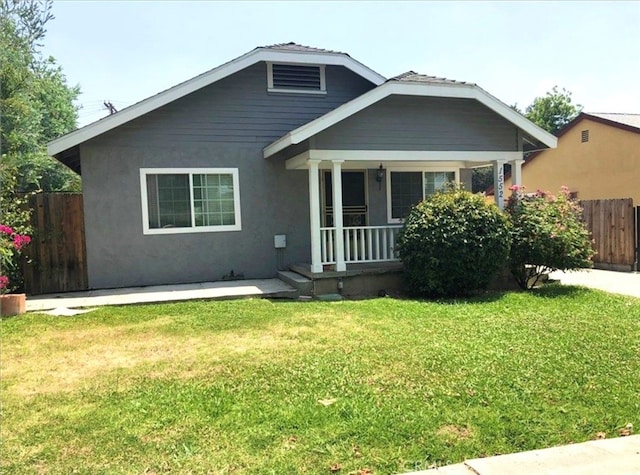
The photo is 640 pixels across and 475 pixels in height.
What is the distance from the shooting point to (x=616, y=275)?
465 inches

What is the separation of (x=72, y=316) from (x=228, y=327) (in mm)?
2655

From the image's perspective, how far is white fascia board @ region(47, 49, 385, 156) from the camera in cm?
888

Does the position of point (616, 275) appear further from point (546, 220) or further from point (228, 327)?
point (228, 327)

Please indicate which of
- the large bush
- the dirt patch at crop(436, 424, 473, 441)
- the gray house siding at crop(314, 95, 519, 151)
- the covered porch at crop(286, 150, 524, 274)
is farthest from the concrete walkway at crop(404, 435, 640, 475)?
the gray house siding at crop(314, 95, 519, 151)

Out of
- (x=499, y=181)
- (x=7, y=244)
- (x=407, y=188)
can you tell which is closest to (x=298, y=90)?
(x=407, y=188)

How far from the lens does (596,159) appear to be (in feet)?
57.4

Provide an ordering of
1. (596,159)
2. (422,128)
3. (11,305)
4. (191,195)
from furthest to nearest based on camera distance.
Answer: (596,159) < (191,195) < (422,128) < (11,305)

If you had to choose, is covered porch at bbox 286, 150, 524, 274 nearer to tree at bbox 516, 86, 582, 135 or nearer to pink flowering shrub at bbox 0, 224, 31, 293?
pink flowering shrub at bbox 0, 224, 31, 293

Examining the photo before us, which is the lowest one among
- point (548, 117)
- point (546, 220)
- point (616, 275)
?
point (616, 275)

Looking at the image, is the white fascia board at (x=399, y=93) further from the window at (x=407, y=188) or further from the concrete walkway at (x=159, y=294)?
the concrete walkway at (x=159, y=294)

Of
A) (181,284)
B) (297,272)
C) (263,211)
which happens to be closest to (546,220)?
(297,272)

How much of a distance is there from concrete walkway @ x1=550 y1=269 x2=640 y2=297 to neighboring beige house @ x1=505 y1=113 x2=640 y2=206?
5343mm

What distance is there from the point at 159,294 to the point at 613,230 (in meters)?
12.1

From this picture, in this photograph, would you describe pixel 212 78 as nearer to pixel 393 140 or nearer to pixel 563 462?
pixel 393 140
